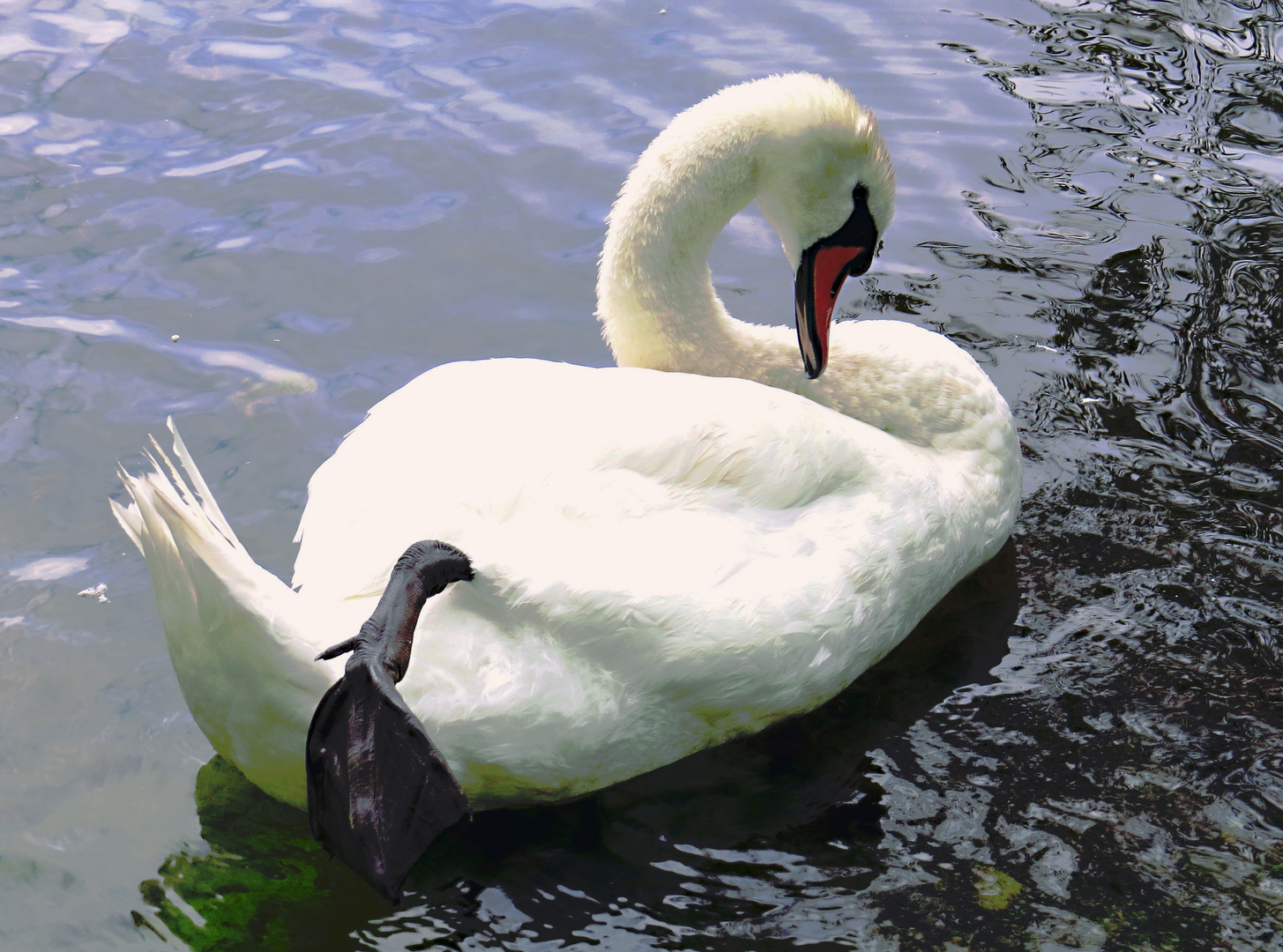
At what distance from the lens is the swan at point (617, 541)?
2908 mm

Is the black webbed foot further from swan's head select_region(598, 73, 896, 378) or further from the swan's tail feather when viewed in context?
swan's head select_region(598, 73, 896, 378)

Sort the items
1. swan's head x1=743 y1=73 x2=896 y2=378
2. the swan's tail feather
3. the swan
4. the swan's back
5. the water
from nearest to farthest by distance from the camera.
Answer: the swan's tail feather < the swan < the swan's back < the water < swan's head x1=743 y1=73 x2=896 y2=378

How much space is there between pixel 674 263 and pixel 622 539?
1.14m

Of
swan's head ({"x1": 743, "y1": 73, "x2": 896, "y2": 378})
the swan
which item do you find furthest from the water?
swan's head ({"x1": 743, "y1": 73, "x2": 896, "y2": 378})

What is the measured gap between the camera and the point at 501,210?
601 cm

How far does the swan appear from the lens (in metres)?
2.91

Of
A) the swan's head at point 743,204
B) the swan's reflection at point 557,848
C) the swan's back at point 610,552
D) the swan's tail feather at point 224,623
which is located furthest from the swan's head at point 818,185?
the swan's tail feather at point 224,623

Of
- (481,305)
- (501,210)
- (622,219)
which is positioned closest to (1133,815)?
(622,219)

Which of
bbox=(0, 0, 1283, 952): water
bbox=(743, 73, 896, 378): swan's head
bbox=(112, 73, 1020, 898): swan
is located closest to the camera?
bbox=(112, 73, 1020, 898): swan

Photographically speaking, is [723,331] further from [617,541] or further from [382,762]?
[382,762]

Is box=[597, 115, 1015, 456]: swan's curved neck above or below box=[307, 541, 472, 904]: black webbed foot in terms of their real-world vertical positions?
above

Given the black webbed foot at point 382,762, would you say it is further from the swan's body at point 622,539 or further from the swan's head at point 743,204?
the swan's head at point 743,204

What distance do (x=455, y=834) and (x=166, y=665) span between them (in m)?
1.07

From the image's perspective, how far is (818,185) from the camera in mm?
3967
